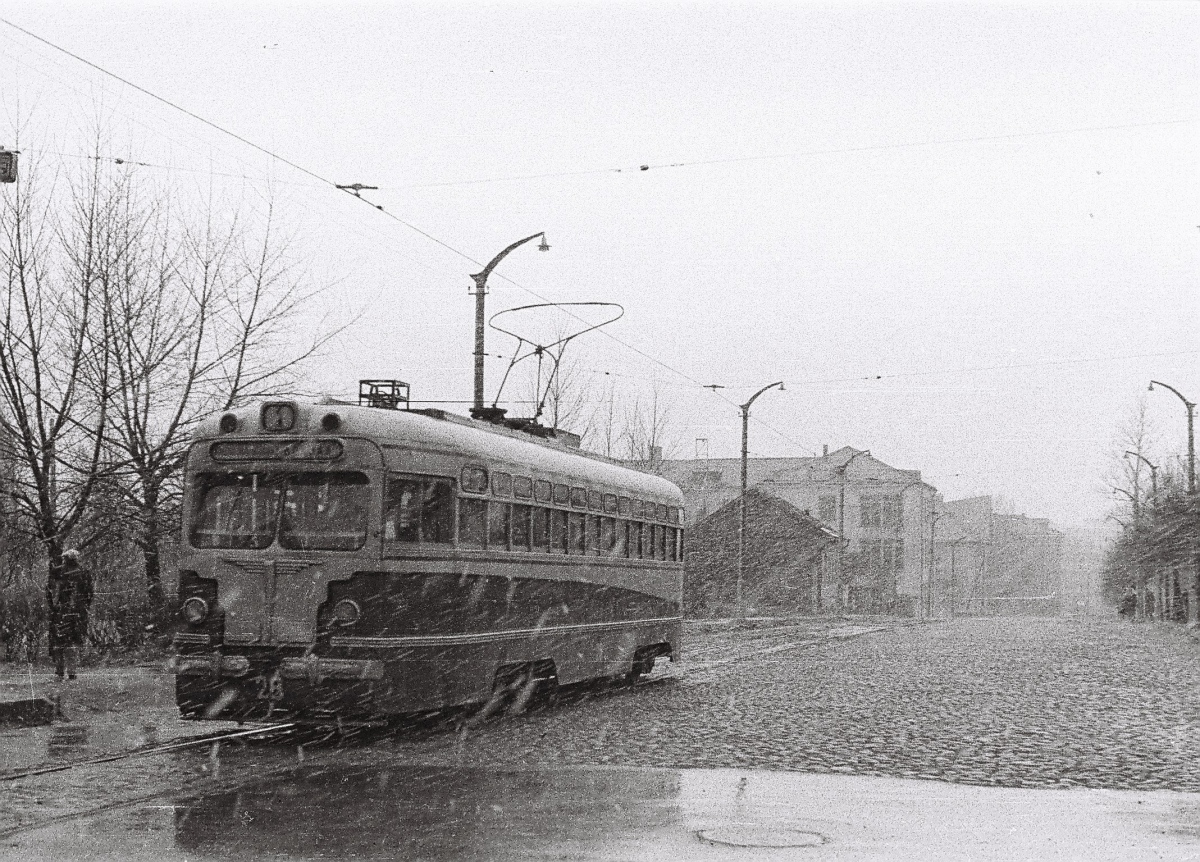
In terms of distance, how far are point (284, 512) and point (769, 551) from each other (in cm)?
5642

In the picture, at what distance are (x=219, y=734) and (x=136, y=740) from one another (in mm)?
834

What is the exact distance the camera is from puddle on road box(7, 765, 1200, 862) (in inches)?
305

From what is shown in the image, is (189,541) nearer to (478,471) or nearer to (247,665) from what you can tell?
(247,665)

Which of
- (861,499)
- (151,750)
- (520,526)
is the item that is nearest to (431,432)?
(520,526)

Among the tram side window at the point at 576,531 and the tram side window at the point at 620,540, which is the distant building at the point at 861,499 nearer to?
the tram side window at the point at 620,540

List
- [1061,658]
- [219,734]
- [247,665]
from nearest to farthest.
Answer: [247,665], [219,734], [1061,658]

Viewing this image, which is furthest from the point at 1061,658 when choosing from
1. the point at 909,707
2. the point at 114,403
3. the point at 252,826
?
the point at 252,826

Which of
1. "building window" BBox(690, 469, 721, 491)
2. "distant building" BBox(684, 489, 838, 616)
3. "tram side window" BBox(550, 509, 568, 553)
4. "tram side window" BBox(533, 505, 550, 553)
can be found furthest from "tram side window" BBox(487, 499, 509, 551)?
"building window" BBox(690, 469, 721, 491)

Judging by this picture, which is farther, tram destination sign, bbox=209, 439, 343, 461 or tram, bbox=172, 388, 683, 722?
tram destination sign, bbox=209, 439, 343, 461

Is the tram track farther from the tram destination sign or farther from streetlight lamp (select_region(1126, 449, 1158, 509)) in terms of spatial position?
streetlight lamp (select_region(1126, 449, 1158, 509))

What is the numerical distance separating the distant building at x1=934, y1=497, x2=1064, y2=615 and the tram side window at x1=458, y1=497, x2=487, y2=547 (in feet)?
289

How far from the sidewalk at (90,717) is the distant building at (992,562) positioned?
8597 cm

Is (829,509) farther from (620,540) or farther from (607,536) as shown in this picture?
(607,536)

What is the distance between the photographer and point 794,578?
6919 centimetres
